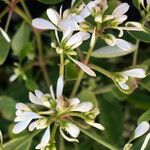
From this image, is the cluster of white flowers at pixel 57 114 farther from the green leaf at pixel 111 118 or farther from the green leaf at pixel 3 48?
the green leaf at pixel 111 118

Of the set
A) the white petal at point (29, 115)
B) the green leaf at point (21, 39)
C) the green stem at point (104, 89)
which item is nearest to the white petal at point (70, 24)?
the white petal at point (29, 115)

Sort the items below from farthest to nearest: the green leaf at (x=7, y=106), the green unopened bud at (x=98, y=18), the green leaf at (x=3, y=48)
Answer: the green leaf at (x=7, y=106) → the green leaf at (x=3, y=48) → the green unopened bud at (x=98, y=18)

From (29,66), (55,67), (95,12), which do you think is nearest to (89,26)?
(95,12)

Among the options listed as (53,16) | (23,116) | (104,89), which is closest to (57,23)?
(53,16)

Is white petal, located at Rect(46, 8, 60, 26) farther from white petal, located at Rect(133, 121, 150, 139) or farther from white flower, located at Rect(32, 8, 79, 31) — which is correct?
white petal, located at Rect(133, 121, 150, 139)

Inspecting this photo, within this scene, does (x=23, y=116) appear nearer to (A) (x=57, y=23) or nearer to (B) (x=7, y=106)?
(A) (x=57, y=23)

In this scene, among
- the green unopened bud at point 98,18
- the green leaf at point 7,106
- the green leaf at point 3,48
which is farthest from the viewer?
the green leaf at point 7,106

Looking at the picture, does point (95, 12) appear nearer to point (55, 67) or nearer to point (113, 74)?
point (113, 74)

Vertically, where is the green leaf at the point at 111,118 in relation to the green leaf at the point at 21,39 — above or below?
below
